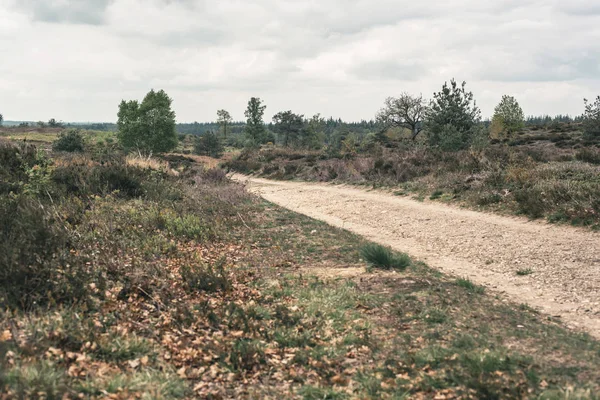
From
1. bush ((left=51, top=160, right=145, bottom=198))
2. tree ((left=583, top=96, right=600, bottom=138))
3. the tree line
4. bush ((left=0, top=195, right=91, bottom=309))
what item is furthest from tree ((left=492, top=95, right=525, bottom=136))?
bush ((left=0, top=195, right=91, bottom=309))

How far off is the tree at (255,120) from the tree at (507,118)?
37.1 metres

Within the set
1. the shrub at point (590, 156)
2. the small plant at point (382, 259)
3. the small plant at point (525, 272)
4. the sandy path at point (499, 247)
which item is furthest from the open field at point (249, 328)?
the shrub at point (590, 156)

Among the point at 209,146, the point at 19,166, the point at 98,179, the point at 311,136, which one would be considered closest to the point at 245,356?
the point at 98,179

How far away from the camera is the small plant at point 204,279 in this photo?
6.63 metres

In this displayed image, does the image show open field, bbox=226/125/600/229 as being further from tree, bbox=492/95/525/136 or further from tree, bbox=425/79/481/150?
tree, bbox=492/95/525/136

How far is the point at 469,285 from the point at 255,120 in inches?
2785

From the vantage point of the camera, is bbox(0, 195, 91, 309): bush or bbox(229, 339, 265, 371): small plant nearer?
bbox(229, 339, 265, 371): small plant

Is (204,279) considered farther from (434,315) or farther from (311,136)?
(311,136)

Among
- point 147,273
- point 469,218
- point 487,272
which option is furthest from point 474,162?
point 147,273

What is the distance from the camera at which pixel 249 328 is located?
529cm

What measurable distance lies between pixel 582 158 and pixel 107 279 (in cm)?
1865

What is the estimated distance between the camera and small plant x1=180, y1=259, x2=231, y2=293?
6.63 meters

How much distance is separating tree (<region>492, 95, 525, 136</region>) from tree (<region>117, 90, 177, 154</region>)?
44666mm

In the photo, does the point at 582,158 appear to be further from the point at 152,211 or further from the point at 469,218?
the point at 152,211
